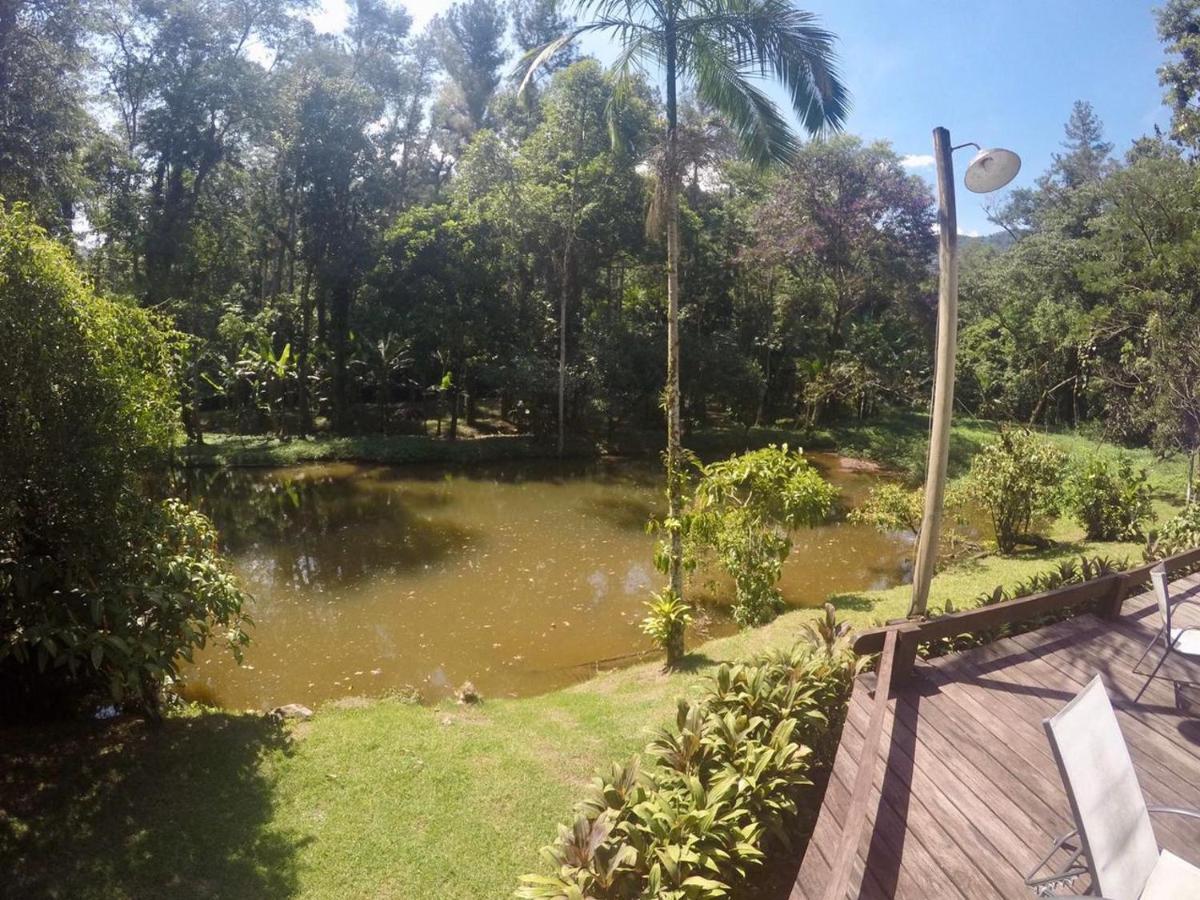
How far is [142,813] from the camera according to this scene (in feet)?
14.3

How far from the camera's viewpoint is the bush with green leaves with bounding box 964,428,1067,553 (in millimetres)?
9891

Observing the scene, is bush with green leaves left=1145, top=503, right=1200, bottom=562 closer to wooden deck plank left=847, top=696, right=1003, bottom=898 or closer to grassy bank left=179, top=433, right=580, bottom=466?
wooden deck plank left=847, top=696, right=1003, bottom=898

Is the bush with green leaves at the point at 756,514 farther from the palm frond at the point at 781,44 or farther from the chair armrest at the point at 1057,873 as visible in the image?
the chair armrest at the point at 1057,873

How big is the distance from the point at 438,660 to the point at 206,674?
248cm

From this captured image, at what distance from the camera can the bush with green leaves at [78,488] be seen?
426cm

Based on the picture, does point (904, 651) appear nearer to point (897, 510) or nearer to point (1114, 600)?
point (1114, 600)

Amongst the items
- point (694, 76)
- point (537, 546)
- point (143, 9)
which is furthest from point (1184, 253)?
point (143, 9)

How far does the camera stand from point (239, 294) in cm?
2742

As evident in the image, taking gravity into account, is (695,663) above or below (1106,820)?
below

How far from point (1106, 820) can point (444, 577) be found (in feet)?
29.8

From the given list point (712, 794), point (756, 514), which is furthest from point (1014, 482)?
point (712, 794)

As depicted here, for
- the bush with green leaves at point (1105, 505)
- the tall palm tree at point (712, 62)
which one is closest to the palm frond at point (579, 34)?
the tall palm tree at point (712, 62)

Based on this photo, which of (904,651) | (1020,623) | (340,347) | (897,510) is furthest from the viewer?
(340,347)

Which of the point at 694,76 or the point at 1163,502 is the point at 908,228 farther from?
the point at 694,76
